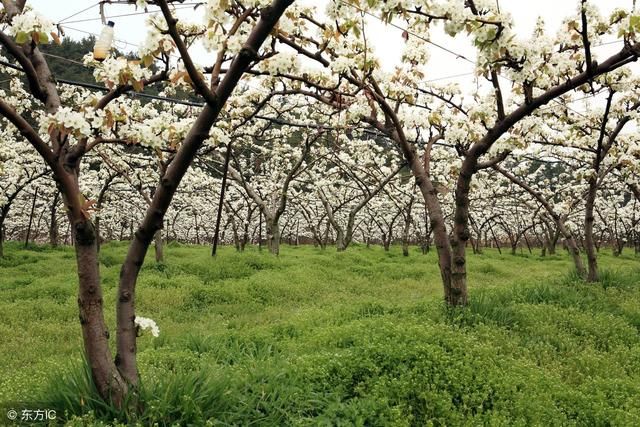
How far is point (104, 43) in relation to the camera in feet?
11.4

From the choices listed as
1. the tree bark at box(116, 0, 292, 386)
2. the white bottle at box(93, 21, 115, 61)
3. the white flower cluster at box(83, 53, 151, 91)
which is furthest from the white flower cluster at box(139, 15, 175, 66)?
the tree bark at box(116, 0, 292, 386)

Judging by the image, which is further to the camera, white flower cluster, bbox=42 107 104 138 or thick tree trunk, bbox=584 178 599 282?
thick tree trunk, bbox=584 178 599 282

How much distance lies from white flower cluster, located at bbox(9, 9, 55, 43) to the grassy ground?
2.52m

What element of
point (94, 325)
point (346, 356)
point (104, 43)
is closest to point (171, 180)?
point (104, 43)

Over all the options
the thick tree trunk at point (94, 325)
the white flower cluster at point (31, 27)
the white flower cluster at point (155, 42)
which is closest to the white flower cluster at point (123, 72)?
the white flower cluster at point (155, 42)

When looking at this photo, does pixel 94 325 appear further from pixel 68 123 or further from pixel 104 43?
pixel 104 43

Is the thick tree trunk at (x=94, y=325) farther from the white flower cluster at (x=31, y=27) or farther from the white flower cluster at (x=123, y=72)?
the white flower cluster at (x=31, y=27)

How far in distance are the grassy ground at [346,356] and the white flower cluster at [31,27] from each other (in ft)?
8.25

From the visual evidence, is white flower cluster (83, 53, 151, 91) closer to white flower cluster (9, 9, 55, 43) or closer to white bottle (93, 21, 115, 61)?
white bottle (93, 21, 115, 61)

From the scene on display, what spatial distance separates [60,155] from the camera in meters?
3.58

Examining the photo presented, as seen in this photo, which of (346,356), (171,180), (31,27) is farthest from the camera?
(346,356)

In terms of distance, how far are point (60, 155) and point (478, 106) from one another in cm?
577

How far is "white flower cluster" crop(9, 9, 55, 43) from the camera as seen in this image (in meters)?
3.18

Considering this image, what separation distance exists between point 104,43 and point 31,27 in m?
0.44
